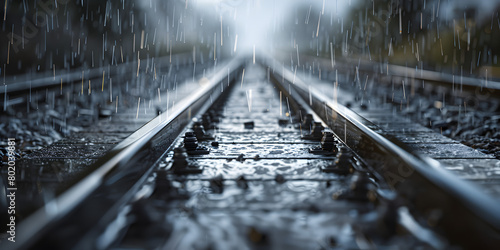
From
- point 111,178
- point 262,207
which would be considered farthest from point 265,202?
point 111,178

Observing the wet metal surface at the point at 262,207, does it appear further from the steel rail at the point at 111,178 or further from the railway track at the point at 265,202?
the steel rail at the point at 111,178

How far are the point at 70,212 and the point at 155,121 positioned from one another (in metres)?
2.02

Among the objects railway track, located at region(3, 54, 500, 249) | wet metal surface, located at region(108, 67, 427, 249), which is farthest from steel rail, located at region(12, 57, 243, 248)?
wet metal surface, located at region(108, 67, 427, 249)

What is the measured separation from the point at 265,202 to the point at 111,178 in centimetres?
74

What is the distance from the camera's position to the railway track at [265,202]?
1469 mm

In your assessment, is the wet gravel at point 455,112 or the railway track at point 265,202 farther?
the wet gravel at point 455,112

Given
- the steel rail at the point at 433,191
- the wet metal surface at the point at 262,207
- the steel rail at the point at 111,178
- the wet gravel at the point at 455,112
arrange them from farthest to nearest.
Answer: the wet gravel at the point at 455,112 → the wet metal surface at the point at 262,207 → the steel rail at the point at 433,191 → the steel rail at the point at 111,178

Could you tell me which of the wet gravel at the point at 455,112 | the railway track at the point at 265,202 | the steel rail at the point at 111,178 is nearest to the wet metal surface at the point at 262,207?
the railway track at the point at 265,202

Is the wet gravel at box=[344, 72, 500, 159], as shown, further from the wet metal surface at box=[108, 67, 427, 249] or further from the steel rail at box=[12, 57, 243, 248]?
the steel rail at box=[12, 57, 243, 248]

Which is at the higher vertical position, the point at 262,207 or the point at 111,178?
the point at 111,178

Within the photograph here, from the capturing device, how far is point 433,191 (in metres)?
1.70

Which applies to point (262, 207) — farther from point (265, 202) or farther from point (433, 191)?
point (433, 191)

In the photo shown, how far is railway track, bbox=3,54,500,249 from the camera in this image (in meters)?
1.47

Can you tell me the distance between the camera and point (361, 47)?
3306cm
